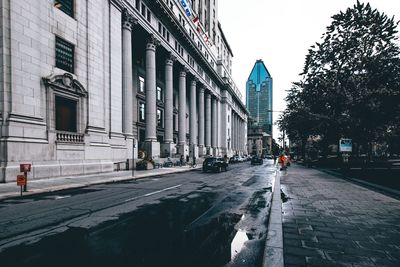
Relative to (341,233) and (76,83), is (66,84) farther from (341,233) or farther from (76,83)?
(341,233)

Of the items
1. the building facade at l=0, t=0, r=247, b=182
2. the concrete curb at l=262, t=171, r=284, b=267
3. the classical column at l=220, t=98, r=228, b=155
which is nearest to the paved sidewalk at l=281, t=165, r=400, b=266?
the concrete curb at l=262, t=171, r=284, b=267

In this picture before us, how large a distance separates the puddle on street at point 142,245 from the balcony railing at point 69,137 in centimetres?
1364

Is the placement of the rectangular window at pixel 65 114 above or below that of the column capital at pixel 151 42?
below

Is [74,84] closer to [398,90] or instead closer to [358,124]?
[358,124]

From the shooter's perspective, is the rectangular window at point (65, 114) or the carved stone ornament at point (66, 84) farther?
the rectangular window at point (65, 114)

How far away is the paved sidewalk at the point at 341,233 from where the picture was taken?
13.4 ft

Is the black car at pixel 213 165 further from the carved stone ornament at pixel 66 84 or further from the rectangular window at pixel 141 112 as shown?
the rectangular window at pixel 141 112

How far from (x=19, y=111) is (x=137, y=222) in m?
13.4

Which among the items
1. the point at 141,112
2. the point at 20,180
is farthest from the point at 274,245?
the point at 141,112

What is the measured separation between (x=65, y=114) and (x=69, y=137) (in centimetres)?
182

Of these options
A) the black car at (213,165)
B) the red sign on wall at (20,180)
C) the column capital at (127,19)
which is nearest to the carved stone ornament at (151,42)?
the column capital at (127,19)

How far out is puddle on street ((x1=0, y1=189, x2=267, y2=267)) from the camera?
3.96 metres

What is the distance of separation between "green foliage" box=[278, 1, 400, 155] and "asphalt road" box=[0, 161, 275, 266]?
64.8 ft

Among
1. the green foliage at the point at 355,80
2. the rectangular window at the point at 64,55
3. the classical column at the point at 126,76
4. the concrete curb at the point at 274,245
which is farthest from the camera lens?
the classical column at the point at 126,76
